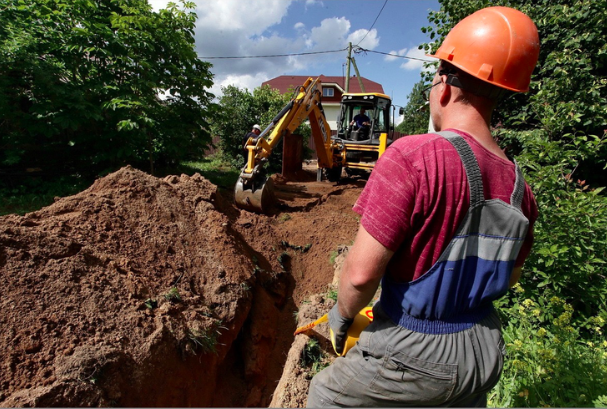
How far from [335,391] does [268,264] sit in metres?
3.84

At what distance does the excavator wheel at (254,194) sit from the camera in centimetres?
692

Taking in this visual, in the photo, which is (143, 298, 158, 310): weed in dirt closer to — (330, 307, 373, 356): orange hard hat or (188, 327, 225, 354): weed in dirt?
(188, 327, 225, 354): weed in dirt

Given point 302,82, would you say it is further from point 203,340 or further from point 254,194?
point 203,340

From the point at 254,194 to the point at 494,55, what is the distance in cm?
604

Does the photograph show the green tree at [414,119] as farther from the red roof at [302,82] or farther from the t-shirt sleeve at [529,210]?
the t-shirt sleeve at [529,210]

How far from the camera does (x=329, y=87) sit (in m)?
36.1

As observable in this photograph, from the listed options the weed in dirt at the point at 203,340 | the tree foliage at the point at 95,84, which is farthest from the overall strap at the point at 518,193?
the tree foliage at the point at 95,84

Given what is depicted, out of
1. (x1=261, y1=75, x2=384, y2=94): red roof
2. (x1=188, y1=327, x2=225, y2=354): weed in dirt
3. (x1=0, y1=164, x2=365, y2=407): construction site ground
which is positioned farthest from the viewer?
(x1=261, y1=75, x2=384, y2=94): red roof

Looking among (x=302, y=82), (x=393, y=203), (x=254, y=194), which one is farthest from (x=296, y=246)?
(x=302, y=82)

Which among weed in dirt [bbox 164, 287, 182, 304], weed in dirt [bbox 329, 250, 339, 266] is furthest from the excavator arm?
weed in dirt [bbox 164, 287, 182, 304]

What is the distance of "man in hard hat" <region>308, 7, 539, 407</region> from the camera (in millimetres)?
1082

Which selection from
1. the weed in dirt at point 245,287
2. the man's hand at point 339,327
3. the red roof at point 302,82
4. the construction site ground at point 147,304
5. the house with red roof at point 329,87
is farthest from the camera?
the red roof at point 302,82

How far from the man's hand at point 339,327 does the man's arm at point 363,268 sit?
0.58 ft

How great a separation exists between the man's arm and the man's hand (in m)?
0.18
